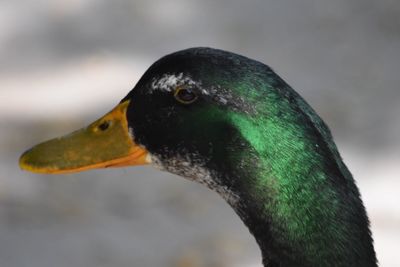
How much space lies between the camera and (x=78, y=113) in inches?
131

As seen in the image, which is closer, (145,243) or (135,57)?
(145,243)

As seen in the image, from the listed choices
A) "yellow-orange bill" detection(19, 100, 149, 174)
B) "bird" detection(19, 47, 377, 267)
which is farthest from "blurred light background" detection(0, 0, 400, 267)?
"bird" detection(19, 47, 377, 267)

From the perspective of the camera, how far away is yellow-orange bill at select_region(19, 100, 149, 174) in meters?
1.86

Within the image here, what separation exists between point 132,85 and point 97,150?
1517mm

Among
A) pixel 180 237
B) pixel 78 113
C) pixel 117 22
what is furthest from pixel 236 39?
pixel 180 237

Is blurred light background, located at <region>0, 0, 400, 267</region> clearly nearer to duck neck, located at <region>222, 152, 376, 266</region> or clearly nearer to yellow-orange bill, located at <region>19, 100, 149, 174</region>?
yellow-orange bill, located at <region>19, 100, 149, 174</region>

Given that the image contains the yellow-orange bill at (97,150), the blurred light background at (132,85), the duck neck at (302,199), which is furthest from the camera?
the blurred light background at (132,85)

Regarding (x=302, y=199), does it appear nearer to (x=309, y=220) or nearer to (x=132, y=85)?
(x=309, y=220)

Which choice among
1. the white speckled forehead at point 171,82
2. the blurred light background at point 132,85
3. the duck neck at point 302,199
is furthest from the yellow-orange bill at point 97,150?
the blurred light background at point 132,85

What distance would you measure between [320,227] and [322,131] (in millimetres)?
166

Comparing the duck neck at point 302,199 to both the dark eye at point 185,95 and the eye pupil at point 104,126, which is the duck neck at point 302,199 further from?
the eye pupil at point 104,126

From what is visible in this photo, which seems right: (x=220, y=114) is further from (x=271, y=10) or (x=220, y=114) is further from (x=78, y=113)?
(x=271, y=10)

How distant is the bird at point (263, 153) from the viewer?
164cm

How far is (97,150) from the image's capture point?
1866mm
